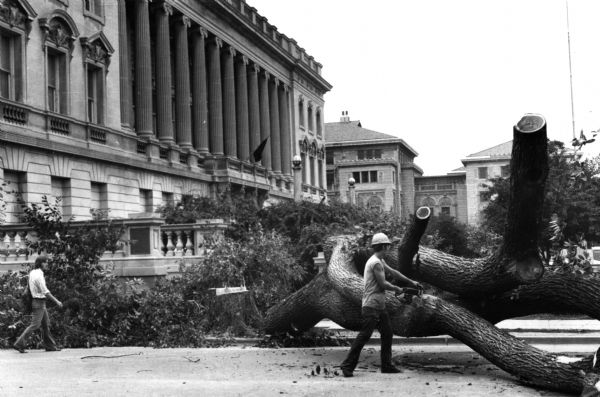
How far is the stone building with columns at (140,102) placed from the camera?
2909 cm

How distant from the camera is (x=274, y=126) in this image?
217 ft

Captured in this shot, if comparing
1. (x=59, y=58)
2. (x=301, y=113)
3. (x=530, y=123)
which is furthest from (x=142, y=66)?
(x=530, y=123)

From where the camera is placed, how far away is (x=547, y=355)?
33.3ft

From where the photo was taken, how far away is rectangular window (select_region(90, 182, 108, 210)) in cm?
3269

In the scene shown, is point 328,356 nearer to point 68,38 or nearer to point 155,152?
point 68,38

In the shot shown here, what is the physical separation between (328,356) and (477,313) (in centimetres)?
259

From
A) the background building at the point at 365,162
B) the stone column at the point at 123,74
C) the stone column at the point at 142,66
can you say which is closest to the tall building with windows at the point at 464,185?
the background building at the point at 365,162

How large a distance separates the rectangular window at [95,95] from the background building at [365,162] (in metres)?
64.3

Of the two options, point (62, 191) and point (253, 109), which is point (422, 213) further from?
point (253, 109)

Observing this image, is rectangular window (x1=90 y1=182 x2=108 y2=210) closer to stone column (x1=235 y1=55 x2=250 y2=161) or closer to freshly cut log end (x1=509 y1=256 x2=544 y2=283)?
freshly cut log end (x1=509 y1=256 x2=544 y2=283)

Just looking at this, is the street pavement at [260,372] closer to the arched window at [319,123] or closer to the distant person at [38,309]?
the distant person at [38,309]

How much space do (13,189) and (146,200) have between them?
10.6 meters

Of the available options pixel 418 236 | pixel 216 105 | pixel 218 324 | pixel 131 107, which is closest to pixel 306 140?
pixel 216 105

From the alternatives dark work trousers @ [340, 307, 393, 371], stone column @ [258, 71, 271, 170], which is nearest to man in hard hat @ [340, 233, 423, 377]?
dark work trousers @ [340, 307, 393, 371]
